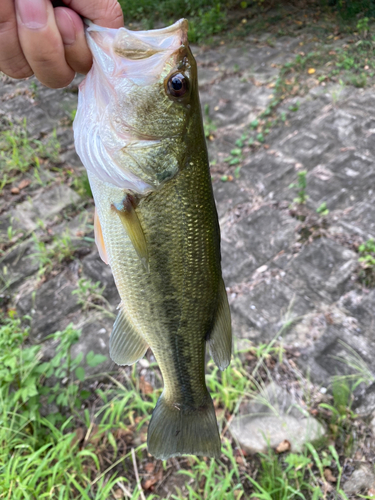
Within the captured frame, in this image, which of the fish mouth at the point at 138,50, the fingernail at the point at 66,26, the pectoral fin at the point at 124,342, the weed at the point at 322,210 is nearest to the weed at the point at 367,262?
the weed at the point at 322,210

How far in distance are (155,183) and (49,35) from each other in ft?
1.77

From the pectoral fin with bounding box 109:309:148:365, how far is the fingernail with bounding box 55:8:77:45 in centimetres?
95

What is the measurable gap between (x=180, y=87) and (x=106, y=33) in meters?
0.28

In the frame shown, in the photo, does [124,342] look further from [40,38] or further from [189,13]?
[189,13]

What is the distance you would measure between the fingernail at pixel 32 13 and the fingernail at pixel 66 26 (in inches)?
1.8

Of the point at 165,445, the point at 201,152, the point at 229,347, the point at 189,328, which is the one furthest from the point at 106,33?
the point at 165,445

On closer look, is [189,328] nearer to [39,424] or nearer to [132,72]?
[132,72]

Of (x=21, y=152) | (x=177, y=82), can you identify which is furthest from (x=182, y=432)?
(x=21, y=152)

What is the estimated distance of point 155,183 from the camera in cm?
128

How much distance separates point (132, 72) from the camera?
1.21m

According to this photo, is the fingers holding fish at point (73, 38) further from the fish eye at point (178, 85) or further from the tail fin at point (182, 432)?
the tail fin at point (182, 432)

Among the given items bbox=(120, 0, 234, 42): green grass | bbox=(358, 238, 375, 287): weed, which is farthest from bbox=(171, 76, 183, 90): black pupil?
bbox=(120, 0, 234, 42): green grass

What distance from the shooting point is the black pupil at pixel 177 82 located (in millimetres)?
1229

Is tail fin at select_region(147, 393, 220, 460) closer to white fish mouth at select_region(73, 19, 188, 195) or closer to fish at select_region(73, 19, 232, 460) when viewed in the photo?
fish at select_region(73, 19, 232, 460)
